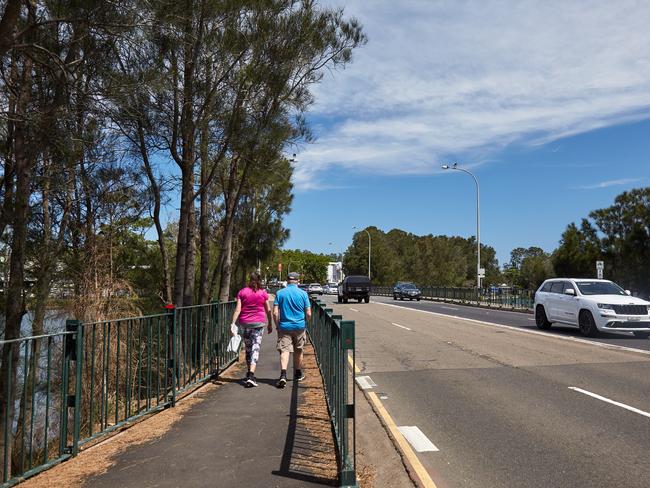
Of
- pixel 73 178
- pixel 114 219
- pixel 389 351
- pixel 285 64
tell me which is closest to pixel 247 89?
pixel 285 64

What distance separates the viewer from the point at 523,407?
8.02 metres

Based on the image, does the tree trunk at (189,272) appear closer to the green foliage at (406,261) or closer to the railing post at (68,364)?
the railing post at (68,364)

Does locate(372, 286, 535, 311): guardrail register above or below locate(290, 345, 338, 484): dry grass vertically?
above

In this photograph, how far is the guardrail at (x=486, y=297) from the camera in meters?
34.9

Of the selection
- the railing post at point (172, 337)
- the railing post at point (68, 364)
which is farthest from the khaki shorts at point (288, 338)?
the railing post at point (68, 364)

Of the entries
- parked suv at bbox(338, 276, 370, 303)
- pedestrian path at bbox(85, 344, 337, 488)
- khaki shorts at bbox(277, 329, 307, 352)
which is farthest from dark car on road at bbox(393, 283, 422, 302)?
pedestrian path at bbox(85, 344, 337, 488)

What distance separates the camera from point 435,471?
543 centimetres

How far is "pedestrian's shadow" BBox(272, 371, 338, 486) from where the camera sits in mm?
5043

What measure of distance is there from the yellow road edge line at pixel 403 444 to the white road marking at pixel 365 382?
75 centimetres

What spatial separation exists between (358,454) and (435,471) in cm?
85

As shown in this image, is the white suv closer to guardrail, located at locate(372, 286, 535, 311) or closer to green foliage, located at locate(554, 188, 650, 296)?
guardrail, located at locate(372, 286, 535, 311)

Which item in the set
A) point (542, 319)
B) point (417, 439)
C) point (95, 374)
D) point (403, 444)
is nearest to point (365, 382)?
point (417, 439)

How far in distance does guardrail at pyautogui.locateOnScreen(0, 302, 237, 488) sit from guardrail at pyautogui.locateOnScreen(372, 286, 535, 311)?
2631 centimetres

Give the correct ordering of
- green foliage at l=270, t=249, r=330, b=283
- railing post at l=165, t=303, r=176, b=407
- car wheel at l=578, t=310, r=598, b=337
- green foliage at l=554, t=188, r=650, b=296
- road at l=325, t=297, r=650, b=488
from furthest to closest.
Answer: green foliage at l=270, t=249, r=330, b=283, green foliage at l=554, t=188, r=650, b=296, car wheel at l=578, t=310, r=598, b=337, railing post at l=165, t=303, r=176, b=407, road at l=325, t=297, r=650, b=488
